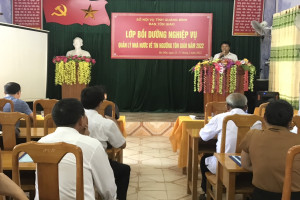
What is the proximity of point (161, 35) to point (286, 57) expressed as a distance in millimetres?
2751

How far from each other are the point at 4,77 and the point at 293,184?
542cm

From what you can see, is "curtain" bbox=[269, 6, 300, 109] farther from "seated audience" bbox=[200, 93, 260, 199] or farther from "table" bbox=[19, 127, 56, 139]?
"table" bbox=[19, 127, 56, 139]

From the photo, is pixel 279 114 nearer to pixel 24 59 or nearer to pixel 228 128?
pixel 228 128

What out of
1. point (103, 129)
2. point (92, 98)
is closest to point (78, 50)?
point (92, 98)

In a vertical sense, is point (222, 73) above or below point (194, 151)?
above

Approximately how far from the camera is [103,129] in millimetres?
2818

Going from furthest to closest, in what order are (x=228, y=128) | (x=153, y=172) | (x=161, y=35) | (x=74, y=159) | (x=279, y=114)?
(x=161, y=35) → (x=153, y=172) → (x=228, y=128) → (x=279, y=114) → (x=74, y=159)

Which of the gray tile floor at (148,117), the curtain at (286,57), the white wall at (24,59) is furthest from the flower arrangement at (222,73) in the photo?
the white wall at (24,59)

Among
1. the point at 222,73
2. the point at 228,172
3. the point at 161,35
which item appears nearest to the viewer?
the point at 228,172

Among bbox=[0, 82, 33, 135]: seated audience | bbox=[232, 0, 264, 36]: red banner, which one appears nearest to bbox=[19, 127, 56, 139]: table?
bbox=[0, 82, 33, 135]: seated audience

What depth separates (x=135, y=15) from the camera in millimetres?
8305

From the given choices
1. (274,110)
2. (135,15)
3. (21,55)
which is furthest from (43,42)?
(274,110)

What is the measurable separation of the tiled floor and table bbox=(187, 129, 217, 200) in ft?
0.60

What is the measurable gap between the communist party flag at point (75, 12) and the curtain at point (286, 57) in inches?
135
